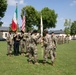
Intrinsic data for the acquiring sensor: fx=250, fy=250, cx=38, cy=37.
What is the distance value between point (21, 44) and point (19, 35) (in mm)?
1526

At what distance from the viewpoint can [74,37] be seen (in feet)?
505

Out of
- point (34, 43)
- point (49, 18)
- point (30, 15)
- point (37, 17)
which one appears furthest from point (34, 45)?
point (49, 18)

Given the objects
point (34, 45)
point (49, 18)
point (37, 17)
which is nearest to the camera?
point (34, 45)

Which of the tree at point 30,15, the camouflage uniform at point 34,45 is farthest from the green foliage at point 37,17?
the camouflage uniform at point 34,45

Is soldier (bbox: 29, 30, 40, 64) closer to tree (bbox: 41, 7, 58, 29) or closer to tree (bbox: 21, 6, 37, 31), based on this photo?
tree (bbox: 21, 6, 37, 31)

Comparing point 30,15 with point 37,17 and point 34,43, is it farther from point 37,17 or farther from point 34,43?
point 34,43

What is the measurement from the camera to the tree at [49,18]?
85981mm

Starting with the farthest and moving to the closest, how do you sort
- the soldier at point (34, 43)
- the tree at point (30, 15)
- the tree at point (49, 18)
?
1. the tree at point (49, 18)
2. the tree at point (30, 15)
3. the soldier at point (34, 43)

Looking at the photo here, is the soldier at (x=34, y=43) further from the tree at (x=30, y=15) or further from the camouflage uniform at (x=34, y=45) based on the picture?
the tree at (x=30, y=15)

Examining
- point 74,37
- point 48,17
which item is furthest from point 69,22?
point 74,37

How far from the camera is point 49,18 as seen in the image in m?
87.4

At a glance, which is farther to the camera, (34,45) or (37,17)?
(37,17)

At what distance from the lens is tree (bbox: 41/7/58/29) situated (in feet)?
282

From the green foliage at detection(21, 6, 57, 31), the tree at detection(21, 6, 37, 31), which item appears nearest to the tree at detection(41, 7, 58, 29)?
the green foliage at detection(21, 6, 57, 31)
